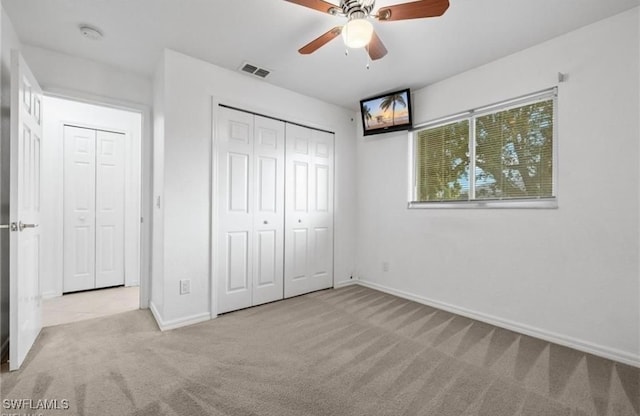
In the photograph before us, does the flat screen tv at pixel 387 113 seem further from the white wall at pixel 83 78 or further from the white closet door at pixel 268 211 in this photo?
the white wall at pixel 83 78

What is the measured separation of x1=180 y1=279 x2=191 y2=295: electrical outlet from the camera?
8.48 ft

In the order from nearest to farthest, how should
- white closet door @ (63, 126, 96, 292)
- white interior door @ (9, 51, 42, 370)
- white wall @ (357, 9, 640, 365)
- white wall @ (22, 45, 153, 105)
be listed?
white interior door @ (9, 51, 42, 370) < white wall @ (357, 9, 640, 365) < white wall @ (22, 45, 153, 105) < white closet door @ (63, 126, 96, 292)

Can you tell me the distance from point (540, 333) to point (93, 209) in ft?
17.3

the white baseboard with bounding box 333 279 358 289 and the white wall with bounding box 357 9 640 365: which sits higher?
→ the white wall with bounding box 357 9 640 365

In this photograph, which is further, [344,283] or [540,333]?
[344,283]

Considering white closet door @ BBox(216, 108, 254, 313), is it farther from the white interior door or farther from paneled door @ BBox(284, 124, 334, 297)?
the white interior door

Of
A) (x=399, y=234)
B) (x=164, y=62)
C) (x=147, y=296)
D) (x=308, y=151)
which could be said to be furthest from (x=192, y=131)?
(x=399, y=234)

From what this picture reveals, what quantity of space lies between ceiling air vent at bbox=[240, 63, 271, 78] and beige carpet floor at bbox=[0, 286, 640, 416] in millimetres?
2571

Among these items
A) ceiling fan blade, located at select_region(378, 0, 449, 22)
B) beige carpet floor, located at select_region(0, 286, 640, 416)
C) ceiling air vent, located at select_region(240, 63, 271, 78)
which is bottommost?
beige carpet floor, located at select_region(0, 286, 640, 416)

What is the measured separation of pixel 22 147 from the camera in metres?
1.94

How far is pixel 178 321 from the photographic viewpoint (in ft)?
8.33

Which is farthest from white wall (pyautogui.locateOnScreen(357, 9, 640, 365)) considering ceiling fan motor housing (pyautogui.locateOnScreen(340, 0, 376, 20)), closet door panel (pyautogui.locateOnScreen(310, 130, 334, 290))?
ceiling fan motor housing (pyautogui.locateOnScreen(340, 0, 376, 20))

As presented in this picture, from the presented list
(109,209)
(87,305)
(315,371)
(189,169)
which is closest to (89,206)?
(109,209)

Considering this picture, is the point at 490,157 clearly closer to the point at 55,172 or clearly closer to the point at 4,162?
the point at 4,162
